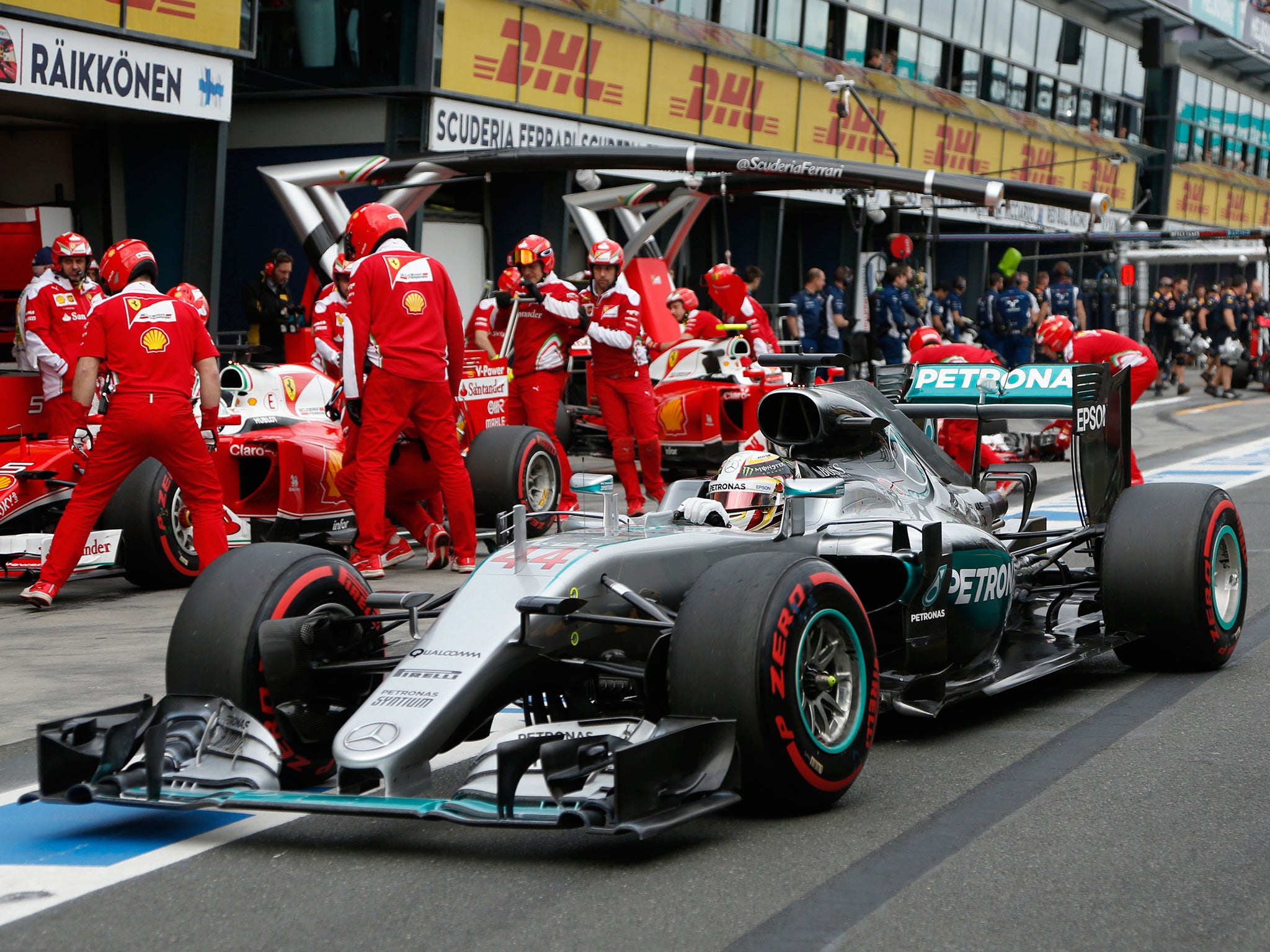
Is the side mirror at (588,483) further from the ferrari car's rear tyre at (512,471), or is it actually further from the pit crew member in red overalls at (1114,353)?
the pit crew member in red overalls at (1114,353)

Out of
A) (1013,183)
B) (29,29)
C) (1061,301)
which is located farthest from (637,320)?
(1061,301)

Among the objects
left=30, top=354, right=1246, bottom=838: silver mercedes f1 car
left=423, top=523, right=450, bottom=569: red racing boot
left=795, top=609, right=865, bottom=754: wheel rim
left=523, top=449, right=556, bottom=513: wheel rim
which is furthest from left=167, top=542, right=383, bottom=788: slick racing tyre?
left=523, top=449, right=556, bottom=513: wheel rim

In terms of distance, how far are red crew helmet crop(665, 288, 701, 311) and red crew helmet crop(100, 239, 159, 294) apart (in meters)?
8.54

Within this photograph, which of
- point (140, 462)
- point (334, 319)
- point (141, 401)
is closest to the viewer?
point (141, 401)

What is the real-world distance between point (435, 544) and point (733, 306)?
684 cm

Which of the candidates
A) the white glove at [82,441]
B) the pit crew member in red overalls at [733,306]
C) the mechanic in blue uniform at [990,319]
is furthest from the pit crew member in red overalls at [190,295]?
the mechanic in blue uniform at [990,319]

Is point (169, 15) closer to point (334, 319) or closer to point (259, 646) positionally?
point (334, 319)

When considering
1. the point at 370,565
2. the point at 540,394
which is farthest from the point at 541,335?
the point at 370,565

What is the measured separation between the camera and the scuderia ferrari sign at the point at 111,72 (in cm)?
1370

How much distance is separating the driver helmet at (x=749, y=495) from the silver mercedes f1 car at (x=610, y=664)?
6 centimetres

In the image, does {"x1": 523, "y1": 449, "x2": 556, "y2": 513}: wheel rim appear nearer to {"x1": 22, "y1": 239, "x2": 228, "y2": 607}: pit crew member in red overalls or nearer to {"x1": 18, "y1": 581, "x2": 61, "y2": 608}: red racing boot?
{"x1": 22, "y1": 239, "x2": 228, "y2": 607}: pit crew member in red overalls

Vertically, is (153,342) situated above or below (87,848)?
above

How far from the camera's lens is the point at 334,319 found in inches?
423

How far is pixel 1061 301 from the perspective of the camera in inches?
1011
